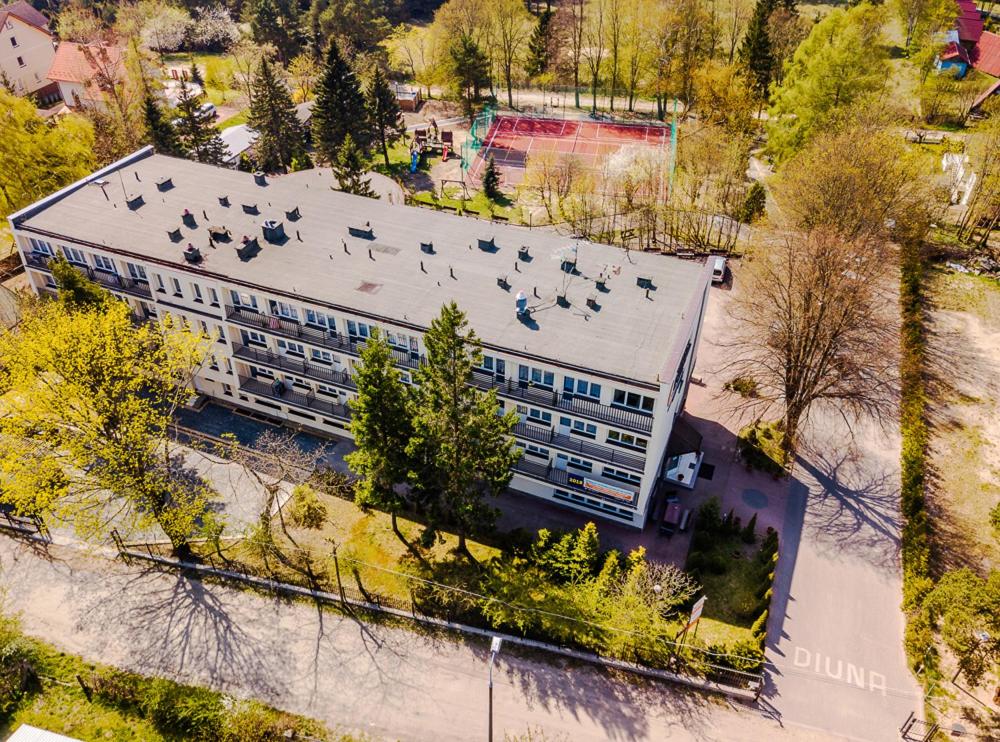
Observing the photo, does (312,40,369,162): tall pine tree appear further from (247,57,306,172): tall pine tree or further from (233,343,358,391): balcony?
(233,343,358,391): balcony

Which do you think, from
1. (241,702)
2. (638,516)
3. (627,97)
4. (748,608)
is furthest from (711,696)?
(627,97)

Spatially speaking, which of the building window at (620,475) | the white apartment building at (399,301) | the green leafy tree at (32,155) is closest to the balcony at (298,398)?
the white apartment building at (399,301)

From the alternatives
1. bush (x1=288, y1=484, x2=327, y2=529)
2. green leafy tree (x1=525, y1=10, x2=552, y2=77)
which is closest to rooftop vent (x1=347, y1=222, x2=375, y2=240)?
bush (x1=288, y1=484, x2=327, y2=529)

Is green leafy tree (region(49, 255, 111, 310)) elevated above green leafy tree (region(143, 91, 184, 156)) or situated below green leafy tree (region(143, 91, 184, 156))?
below

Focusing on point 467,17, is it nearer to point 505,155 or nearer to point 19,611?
point 505,155

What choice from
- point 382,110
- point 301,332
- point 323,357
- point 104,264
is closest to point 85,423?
point 301,332

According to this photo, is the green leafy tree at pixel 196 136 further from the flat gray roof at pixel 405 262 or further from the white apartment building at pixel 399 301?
the white apartment building at pixel 399 301
